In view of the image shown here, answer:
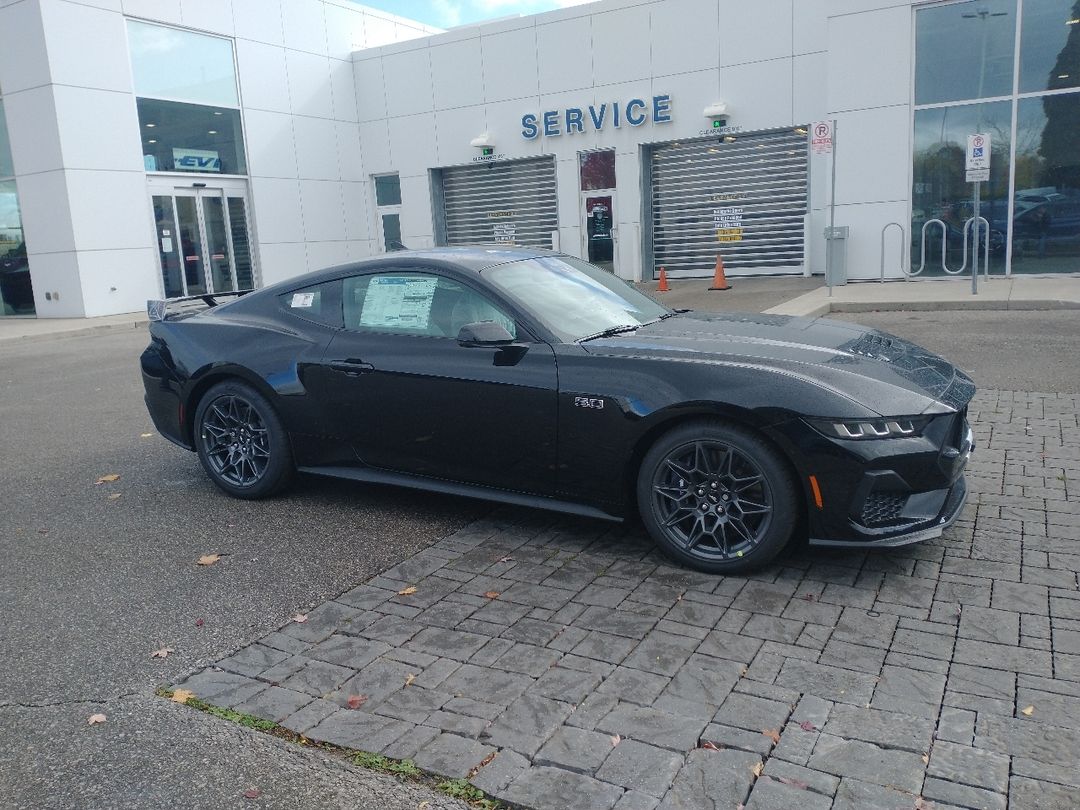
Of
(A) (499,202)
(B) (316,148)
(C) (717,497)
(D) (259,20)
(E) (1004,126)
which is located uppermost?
(D) (259,20)

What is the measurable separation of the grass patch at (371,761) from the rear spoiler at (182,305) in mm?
3469

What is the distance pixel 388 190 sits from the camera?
27.1 metres

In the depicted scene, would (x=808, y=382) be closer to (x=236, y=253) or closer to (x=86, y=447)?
(x=86, y=447)

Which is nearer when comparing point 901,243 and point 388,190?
point 901,243

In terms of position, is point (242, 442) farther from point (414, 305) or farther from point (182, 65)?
point (182, 65)

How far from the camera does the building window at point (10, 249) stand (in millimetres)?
20670

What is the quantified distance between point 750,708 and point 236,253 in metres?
22.8

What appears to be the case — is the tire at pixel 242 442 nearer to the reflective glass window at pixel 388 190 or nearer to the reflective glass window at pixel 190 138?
the reflective glass window at pixel 190 138

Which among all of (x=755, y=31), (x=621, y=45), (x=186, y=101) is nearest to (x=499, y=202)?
(x=621, y=45)

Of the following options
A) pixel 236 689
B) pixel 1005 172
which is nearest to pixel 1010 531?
pixel 236 689

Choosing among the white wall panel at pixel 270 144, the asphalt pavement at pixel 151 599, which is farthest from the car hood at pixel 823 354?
the white wall panel at pixel 270 144

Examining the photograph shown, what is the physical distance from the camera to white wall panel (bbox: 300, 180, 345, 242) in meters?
25.5

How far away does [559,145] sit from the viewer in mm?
23625

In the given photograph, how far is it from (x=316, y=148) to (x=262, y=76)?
242cm
